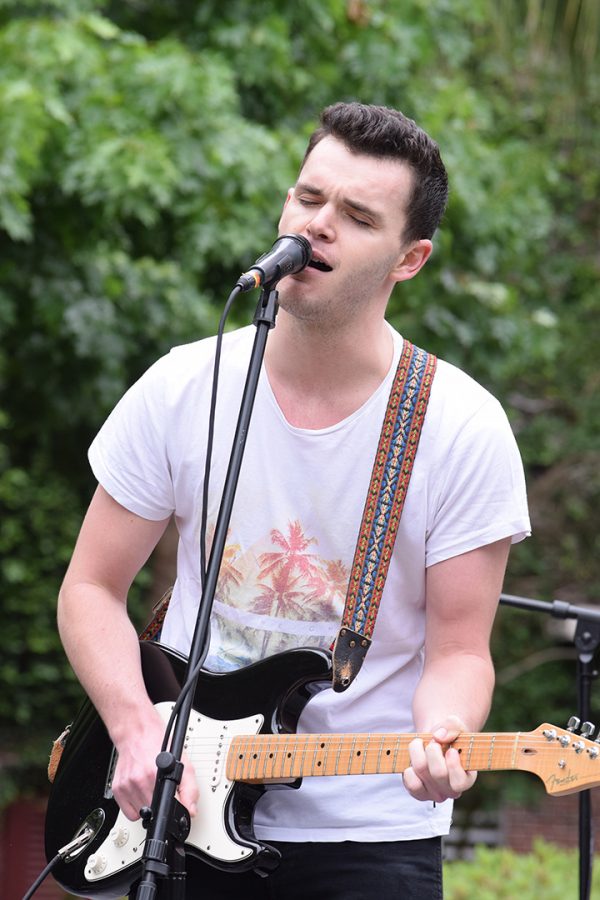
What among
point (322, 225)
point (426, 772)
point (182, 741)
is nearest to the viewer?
point (182, 741)

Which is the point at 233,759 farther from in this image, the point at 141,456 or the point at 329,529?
the point at 141,456

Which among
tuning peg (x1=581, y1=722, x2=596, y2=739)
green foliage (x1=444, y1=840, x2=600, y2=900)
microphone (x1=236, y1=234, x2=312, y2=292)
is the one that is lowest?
tuning peg (x1=581, y1=722, x2=596, y2=739)

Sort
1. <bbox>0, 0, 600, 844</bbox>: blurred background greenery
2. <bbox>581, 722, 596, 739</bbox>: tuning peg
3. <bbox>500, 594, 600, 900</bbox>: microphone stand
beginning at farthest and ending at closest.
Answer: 1. <bbox>0, 0, 600, 844</bbox>: blurred background greenery
2. <bbox>500, 594, 600, 900</bbox>: microphone stand
3. <bbox>581, 722, 596, 739</bbox>: tuning peg

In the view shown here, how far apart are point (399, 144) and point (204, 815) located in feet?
4.75

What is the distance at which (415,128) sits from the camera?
2857mm

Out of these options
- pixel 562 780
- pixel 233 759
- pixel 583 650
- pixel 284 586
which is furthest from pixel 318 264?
pixel 583 650

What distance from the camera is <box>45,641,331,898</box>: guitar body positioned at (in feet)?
8.29

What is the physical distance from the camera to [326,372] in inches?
111

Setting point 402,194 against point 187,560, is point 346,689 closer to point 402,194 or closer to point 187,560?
point 187,560

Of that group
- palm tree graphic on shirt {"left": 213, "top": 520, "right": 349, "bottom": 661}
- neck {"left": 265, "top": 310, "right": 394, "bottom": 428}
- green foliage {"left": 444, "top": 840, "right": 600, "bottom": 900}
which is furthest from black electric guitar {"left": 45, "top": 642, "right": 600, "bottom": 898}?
green foliage {"left": 444, "top": 840, "right": 600, "bottom": 900}

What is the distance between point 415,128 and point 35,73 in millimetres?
3304

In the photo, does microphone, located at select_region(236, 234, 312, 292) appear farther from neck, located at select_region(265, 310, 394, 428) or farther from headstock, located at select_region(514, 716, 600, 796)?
headstock, located at select_region(514, 716, 600, 796)

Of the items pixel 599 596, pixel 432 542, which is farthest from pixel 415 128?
pixel 599 596

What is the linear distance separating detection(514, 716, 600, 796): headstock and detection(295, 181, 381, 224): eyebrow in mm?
1115
